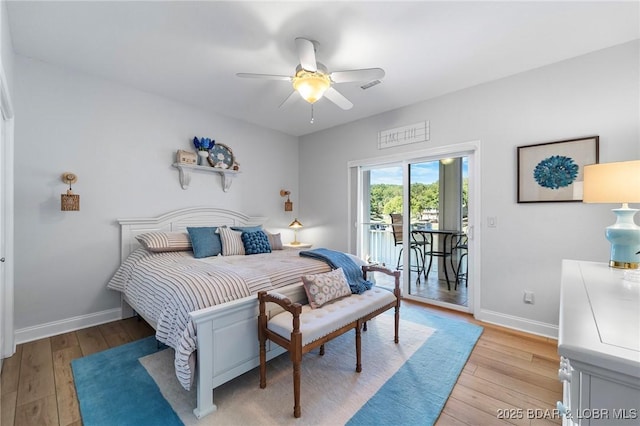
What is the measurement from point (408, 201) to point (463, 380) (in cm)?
235

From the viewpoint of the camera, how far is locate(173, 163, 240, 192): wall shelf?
3.45 m

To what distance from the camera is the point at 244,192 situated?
4215 mm

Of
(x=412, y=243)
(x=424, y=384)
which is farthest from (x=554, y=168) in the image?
(x=424, y=384)

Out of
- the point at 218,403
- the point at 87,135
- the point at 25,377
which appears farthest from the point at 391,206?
the point at 25,377

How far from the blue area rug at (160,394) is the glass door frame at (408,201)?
85cm

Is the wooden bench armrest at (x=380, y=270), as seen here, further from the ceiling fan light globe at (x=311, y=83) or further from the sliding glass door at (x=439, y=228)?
the ceiling fan light globe at (x=311, y=83)

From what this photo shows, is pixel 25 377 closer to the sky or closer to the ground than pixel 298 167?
closer to the ground

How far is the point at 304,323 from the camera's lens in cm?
175

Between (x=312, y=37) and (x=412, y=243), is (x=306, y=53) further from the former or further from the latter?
Result: (x=412, y=243)

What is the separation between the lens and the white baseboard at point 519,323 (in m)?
2.58

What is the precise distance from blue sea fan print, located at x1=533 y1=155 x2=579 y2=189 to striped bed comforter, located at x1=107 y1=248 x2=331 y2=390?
229 cm

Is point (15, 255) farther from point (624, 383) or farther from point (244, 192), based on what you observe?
point (624, 383)

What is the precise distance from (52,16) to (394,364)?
3.74m

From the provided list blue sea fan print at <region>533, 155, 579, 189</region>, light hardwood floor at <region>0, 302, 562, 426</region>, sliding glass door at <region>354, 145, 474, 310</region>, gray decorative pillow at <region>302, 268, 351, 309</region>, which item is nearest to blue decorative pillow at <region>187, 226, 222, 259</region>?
light hardwood floor at <region>0, 302, 562, 426</region>
